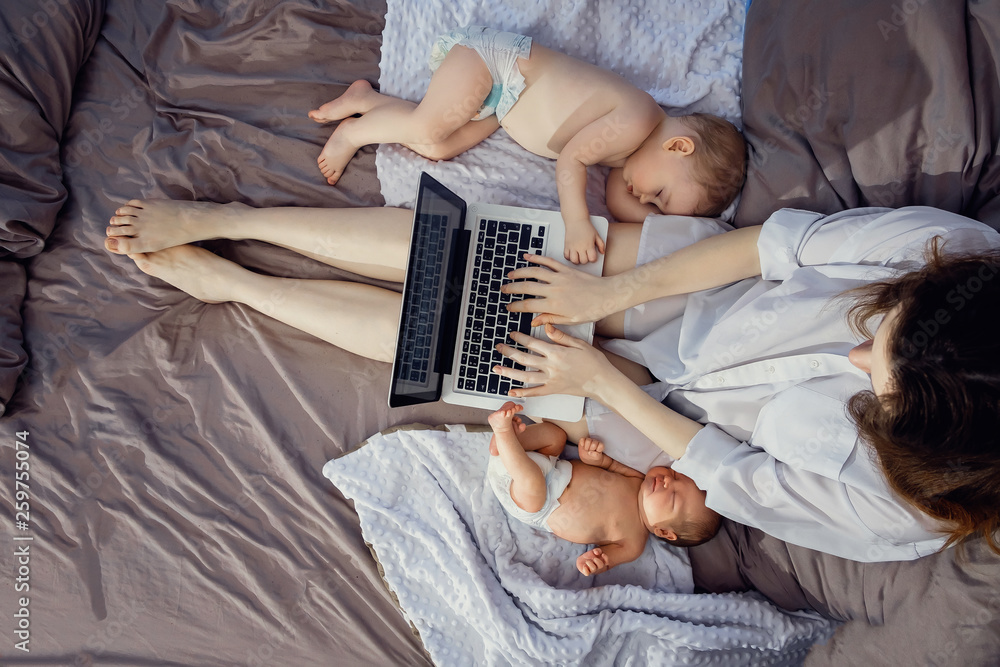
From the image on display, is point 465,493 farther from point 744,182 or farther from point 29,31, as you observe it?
point 29,31

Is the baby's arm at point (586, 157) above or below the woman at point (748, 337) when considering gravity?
above

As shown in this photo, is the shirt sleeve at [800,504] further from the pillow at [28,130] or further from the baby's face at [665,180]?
the pillow at [28,130]

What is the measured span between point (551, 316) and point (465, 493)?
0.49 meters

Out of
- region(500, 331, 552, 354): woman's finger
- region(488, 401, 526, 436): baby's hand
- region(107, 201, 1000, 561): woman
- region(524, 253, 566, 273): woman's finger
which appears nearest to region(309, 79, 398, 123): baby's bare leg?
region(107, 201, 1000, 561): woman

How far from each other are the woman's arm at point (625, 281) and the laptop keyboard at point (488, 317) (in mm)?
43

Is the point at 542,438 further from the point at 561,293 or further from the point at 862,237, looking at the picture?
the point at 862,237

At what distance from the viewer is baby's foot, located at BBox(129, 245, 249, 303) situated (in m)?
1.58

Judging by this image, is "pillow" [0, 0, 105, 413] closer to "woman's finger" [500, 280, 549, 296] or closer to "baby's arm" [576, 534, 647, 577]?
"woman's finger" [500, 280, 549, 296]

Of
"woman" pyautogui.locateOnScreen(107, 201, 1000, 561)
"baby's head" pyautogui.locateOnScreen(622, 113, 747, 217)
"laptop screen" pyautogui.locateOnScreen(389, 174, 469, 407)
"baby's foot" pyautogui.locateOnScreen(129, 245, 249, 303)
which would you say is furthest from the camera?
"baby's foot" pyautogui.locateOnScreen(129, 245, 249, 303)

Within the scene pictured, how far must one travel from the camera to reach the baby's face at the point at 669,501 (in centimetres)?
144

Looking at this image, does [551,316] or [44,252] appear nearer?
[551,316]

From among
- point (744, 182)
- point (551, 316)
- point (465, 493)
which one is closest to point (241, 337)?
point (465, 493)

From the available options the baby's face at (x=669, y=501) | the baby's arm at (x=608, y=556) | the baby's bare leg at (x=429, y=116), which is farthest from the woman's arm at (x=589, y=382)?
the baby's bare leg at (x=429, y=116)

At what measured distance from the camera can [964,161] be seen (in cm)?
125
